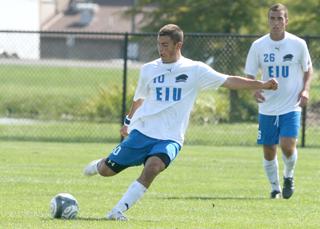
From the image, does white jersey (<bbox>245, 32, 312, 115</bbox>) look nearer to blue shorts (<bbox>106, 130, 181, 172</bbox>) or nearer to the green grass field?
the green grass field

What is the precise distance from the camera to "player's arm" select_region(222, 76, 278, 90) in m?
9.58

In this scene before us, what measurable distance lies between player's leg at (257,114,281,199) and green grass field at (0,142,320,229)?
0.64 ft

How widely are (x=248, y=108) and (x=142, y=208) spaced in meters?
12.1

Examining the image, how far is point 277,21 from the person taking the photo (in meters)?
11.8

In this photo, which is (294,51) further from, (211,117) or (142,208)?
(211,117)

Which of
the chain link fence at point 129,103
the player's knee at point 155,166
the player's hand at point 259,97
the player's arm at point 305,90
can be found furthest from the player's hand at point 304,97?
the chain link fence at point 129,103

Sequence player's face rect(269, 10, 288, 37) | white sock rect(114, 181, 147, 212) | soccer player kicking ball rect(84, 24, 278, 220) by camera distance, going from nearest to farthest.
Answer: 1. white sock rect(114, 181, 147, 212)
2. soccer player kicking ball rect(84, 24, 278, 220)
3. player's face rect(269, 10, 288, 37)

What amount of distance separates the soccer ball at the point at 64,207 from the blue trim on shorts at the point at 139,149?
0.58 m

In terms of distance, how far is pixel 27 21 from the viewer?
62.2m

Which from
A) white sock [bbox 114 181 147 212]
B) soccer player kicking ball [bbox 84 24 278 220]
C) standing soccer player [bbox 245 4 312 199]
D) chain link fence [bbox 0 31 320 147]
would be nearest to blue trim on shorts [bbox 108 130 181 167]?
soccer player kicking ball [bbox 84 24 278 220]

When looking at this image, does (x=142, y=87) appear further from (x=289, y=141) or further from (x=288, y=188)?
(x=288, y=188)

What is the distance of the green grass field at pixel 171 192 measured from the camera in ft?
31.8

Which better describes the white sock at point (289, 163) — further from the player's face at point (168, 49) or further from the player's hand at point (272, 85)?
the player's face at point (168, 49)

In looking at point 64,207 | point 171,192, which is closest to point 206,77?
point 64,207
